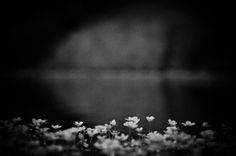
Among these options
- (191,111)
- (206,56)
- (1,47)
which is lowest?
(191,111)

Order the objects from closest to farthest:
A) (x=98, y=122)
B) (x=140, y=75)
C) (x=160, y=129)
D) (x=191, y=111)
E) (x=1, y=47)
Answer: (x=160, y=129)
(x=98, y=122)
(x=191, y=111)
(x=140, y=75)
(x=1, y=47)

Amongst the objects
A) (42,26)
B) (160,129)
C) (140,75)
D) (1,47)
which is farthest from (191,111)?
(1,47)

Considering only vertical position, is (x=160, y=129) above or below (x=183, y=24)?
below

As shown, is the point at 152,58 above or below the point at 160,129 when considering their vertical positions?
above

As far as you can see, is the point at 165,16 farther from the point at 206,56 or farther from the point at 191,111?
the point at 191,111

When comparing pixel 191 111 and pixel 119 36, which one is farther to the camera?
pixel 119 36

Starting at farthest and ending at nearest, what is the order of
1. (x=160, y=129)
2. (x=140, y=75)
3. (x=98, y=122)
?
(x=140, y=75)
(x=98, y=122)
(x=160, y=129)

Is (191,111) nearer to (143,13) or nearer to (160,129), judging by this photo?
(160,129)

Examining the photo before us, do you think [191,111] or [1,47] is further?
[1,47]

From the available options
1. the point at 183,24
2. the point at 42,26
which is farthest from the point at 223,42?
the point at 42,26

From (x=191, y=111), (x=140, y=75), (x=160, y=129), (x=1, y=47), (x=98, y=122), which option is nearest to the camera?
(x=160, y=129)
